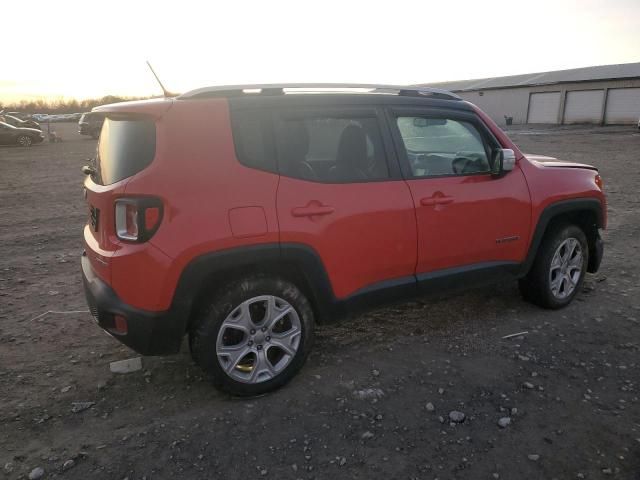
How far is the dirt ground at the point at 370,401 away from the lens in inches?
96.6

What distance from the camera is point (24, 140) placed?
80.1 feet

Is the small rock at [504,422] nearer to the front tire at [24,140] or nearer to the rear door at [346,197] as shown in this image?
the rear door at [346,197]

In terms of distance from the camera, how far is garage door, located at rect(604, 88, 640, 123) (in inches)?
1367

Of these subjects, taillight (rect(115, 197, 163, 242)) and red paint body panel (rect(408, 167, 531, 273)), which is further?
red paint body panel (rect(408, 167, 531, 273))

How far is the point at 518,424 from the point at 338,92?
2.28m

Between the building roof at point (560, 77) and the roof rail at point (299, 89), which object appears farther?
the building roof at point (560, 77)

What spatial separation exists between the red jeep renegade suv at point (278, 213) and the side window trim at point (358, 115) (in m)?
0.01

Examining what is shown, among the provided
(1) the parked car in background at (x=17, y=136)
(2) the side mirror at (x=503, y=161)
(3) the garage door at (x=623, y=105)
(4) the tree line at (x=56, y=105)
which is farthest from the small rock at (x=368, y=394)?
(4) the tree line at (x=56, y=105)

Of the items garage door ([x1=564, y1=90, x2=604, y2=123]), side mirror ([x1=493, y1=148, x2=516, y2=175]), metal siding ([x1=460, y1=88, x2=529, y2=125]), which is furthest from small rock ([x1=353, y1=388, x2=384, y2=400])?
metal siding ([x1=460, y1=88, x2=529, y2=125])

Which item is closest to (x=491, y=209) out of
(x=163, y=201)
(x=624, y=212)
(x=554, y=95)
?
(x=163, y=201)

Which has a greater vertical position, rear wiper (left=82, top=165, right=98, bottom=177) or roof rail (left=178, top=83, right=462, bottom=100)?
roof rail (left=178, top=83, right=462, bottom=100)

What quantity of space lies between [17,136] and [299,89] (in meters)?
26.1

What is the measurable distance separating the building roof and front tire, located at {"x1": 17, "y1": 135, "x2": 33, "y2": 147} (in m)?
38.0

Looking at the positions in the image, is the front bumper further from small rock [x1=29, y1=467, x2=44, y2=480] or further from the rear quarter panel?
small rock [x1=29, y1=467, x2=44, y2=480]
